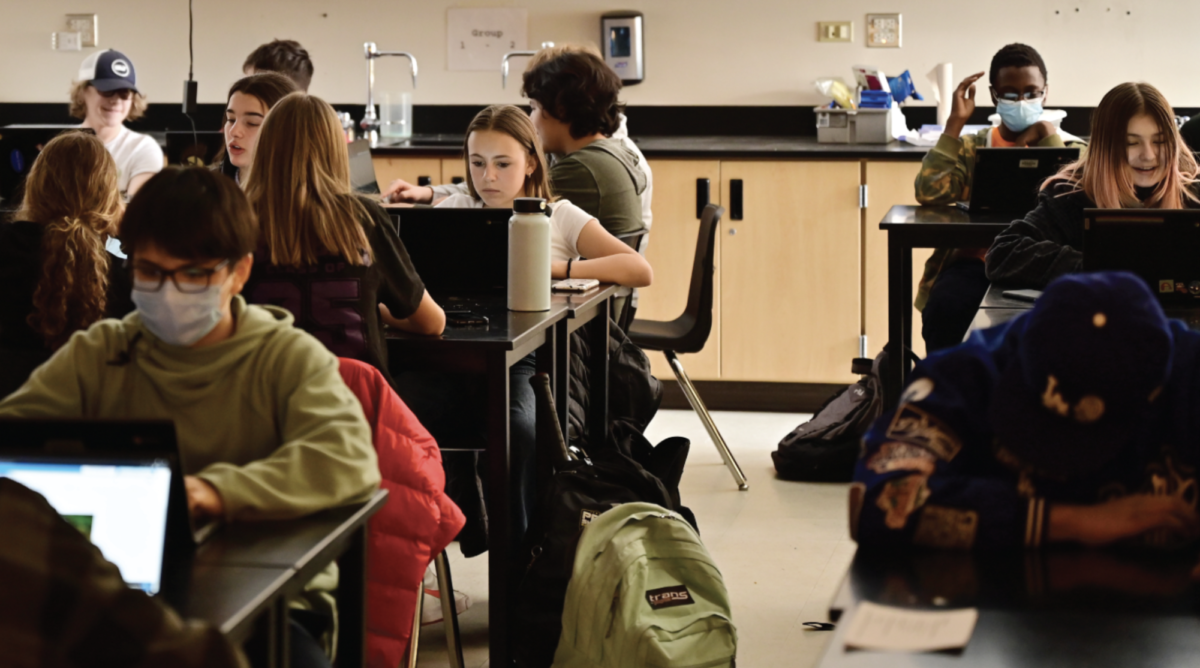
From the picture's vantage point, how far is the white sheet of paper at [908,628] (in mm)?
1010

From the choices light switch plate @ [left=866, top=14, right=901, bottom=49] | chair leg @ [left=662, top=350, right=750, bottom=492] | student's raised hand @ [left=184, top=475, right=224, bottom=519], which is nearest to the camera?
student's raised hand @ [left=184, top=475, right=224, bottom=519]

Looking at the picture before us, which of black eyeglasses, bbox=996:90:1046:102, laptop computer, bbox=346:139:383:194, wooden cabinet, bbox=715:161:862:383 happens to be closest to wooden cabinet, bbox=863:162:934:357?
wooden cabinet, bbox=715:161:862:383

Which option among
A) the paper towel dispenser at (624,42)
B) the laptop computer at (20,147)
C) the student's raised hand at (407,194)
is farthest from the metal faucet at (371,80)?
the student's raised hand at (407,194)

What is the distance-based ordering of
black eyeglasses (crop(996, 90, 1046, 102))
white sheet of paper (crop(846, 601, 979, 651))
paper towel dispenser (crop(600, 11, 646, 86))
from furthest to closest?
1. paper towel dispenser (crop(600, 11, 646, 86))
2. black eyeglasses (crop(996, 90, 1046, 102))
3. white sheet of paper (crop(846, 601, 979, 651))

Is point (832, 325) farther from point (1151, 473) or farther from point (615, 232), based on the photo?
point (1151, 473)

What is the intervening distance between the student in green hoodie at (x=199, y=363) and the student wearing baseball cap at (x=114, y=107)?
2.73 m

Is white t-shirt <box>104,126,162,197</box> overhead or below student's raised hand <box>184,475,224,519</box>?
overhead

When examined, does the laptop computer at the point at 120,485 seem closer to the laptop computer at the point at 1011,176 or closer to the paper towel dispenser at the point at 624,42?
the laptop computer at the point at 1011,176

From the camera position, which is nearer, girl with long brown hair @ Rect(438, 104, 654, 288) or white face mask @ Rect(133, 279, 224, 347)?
white face mask @ Rect(133, 279, 224, 347)

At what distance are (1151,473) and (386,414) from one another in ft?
3.12

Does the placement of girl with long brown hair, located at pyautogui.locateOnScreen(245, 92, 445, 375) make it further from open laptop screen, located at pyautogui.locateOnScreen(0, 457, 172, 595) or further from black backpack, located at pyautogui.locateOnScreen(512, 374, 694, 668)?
open laptop screen, located at pyautogui.locateOnScreen(0, 457, 172, 595)

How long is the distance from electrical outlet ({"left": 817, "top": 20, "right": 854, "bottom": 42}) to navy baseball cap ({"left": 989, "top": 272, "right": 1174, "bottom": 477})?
3918 mm

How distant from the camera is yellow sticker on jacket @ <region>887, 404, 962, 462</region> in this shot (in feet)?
4.20

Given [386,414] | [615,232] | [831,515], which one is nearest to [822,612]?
[831,515]
